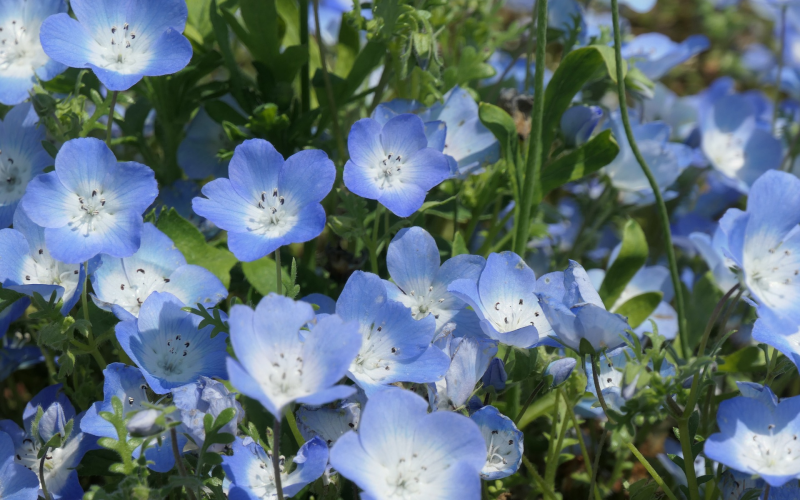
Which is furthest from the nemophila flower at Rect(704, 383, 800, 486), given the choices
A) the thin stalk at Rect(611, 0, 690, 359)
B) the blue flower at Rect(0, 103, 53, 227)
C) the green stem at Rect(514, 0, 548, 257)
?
the blue flower at Rect(0, 103, 53, 227)

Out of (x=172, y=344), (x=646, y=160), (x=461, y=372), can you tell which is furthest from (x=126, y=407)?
(x=646, y=160)

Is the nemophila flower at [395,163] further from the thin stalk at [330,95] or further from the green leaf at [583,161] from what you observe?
the green leaf at [583,161]

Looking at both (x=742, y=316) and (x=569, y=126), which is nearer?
(x=569, y=126)

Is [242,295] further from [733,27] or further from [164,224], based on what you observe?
[733,27]

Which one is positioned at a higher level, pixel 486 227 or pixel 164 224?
pixel 164 224

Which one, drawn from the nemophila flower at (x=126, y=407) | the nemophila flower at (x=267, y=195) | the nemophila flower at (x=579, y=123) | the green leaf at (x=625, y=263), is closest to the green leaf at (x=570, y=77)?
the nemophila flower at (x=579, y=123)

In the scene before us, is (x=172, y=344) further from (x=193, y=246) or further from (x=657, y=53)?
(x=657, y=53)

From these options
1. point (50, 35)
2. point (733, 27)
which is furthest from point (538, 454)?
point (733, 27)
